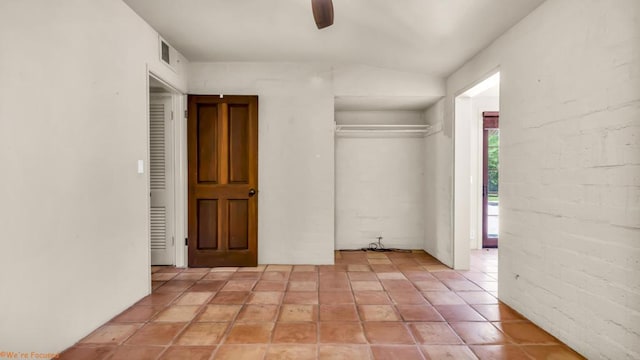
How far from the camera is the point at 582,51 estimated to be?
2.18 meters

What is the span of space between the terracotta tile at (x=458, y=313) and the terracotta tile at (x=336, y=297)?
2.63 feet

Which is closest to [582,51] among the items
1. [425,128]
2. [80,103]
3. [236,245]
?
[425,128]

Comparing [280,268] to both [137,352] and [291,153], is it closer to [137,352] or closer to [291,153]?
[291,153]

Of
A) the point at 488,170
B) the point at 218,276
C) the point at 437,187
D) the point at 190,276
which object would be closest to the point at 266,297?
the point at 218,276

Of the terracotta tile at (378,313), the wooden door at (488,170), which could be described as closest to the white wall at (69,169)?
the terracotta tile at (378,313)

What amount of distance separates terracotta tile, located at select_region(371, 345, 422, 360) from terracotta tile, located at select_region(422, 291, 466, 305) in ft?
3.11

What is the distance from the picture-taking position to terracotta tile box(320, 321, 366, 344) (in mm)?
2351

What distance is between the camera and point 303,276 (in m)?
3.88

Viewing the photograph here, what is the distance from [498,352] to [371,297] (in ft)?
4.03

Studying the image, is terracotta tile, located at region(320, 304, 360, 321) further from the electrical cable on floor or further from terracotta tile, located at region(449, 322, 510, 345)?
the electrical cable on floor

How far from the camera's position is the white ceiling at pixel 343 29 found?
278 centimetres

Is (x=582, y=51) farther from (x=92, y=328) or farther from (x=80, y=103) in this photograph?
(x=92, y=328)

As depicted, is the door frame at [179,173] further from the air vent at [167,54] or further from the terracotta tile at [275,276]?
the terracotta tile at [275,276]

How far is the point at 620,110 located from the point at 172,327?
11.1ft
